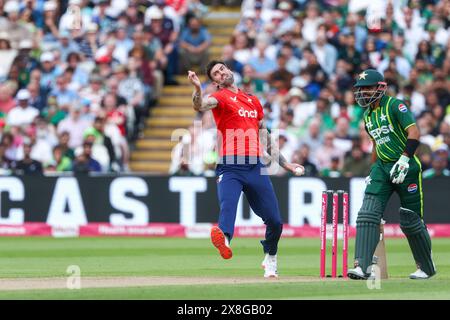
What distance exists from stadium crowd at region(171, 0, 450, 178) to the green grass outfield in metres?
2.03

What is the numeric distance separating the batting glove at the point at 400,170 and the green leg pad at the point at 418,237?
0.54m

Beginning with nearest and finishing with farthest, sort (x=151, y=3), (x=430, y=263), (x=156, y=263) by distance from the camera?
1. (x=430, y=263)
2. (x=156, y=263)
3. (x=151, y=3)

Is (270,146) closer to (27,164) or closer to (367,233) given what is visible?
(367,233)

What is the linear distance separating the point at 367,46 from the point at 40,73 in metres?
6.77

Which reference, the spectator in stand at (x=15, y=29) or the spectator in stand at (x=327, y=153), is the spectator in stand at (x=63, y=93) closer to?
the spectator in stand at (x=15, y=29)

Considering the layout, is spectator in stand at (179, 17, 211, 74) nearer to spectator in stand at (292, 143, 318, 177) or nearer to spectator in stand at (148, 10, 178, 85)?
spectator in stand at (148, 10, 178, 85)

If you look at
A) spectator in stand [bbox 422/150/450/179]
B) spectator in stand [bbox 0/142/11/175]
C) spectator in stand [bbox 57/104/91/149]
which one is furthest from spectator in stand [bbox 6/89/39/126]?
spectator in stand [bbox 422/150/450/179]

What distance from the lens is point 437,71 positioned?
2308 cm

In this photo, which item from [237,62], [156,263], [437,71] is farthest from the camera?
[237,62]

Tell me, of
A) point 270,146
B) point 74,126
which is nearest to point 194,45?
point 74,126

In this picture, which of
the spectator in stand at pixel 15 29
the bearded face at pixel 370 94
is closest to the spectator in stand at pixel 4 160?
the spectator in stand at pixel 15 29
